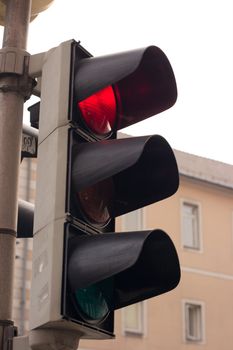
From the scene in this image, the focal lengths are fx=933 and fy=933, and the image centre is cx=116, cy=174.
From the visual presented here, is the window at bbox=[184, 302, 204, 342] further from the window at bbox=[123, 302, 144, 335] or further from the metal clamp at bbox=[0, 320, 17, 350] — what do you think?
the metal clamp at bbox=[0, 320, 17, 350]

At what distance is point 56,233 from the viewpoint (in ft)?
9.23

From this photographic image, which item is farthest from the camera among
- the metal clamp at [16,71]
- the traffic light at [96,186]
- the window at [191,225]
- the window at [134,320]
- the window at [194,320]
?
the window at [191,225]

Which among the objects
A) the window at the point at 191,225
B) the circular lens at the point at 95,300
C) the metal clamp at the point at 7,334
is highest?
the window at the point at 191,225

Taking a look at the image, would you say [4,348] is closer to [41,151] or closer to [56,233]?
[56,233]

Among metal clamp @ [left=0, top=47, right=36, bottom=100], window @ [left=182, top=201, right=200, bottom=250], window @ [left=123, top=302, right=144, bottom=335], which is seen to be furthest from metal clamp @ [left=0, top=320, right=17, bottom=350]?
window @ [left=182, top=201, right=200, bottom=250]

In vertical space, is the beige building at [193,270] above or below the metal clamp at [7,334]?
above

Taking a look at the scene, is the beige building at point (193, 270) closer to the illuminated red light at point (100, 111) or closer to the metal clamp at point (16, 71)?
the metal clamp at point (16, 71)

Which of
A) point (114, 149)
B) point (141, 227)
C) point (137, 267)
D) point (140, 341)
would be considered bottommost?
point (137, 267)

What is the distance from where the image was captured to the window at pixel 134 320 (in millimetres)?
24175

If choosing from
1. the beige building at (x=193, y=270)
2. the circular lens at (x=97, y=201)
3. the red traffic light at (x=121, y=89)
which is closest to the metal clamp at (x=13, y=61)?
the red traffic light at (x=121, y=89)

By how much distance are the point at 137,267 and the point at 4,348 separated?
1.68 feet

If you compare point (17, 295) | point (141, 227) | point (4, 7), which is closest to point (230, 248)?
point (141, 227)

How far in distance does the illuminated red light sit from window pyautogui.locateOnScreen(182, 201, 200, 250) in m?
23.1

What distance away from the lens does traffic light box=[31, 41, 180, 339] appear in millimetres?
2775
